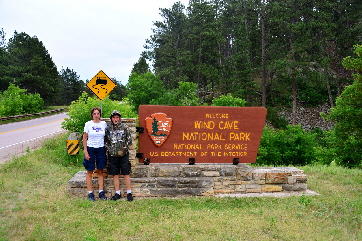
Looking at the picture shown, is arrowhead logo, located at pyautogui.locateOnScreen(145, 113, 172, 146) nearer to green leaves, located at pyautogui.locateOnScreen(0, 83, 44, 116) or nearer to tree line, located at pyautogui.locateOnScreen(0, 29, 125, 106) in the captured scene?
green leaves, located at pyautogui.locateOnScreen(0, 83, 44, 116)

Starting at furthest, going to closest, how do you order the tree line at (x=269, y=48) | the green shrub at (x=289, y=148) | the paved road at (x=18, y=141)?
1. the tree line at (x=269, y=48)
2. the green shrub at (x=289, y=148)
3. the paved road at (x=18, y=141)

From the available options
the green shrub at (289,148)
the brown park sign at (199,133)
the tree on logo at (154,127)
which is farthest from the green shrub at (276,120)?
the tree on logo at (154,127)

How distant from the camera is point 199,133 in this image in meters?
7.34

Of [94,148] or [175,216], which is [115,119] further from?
[175,216]

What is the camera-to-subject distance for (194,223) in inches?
204

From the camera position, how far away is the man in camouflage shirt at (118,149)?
255 inches

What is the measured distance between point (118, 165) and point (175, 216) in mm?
1852

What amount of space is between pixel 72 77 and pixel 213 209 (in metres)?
67.3

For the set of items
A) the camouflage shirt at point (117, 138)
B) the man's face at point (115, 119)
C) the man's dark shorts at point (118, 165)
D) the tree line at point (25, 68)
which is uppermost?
the tree line at point (25, 68)

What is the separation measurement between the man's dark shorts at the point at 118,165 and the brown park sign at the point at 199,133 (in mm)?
593

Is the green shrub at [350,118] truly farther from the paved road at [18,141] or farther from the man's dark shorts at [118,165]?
the paved road at [18,141]

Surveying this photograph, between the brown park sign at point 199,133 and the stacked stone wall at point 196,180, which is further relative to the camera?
the brown park sign at point 199,133

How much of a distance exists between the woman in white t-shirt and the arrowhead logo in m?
1.06

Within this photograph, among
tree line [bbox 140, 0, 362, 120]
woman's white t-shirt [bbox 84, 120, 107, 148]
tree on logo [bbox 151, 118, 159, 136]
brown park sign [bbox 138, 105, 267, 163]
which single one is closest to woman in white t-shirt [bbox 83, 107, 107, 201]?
woman's white t-shirt [bbox 84, 120, 107, 148]
